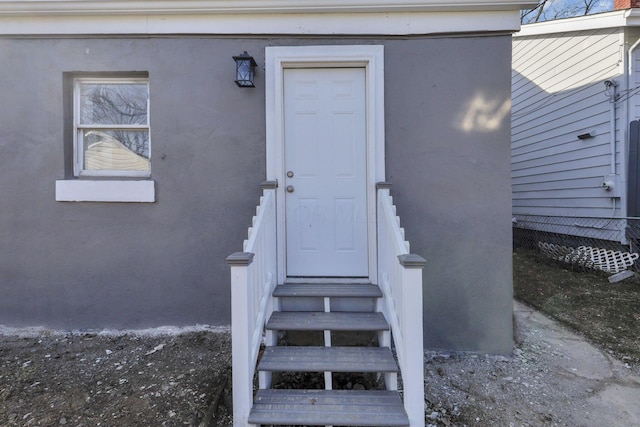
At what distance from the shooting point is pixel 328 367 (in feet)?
6.61

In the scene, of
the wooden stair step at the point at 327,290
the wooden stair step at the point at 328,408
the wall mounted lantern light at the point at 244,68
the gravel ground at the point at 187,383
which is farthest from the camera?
the wall mounted lantern light at the point at 244,68

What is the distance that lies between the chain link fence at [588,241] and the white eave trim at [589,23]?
2.76 m

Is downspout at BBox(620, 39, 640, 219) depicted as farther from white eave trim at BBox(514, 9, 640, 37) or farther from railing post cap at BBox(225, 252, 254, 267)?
railing post cap at BBox(225, 252, 254, 267)

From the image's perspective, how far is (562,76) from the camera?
18.2 ft

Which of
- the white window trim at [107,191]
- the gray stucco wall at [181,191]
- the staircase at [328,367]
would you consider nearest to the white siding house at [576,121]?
the gray stucco wall at [181,191]

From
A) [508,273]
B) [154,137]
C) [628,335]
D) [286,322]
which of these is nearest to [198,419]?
[286,322]

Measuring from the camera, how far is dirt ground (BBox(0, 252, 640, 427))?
1.98 m

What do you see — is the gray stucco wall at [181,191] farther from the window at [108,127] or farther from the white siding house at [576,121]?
the white siding house at [576,121]

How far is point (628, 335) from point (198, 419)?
12.3 feet

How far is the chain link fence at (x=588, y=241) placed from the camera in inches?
180

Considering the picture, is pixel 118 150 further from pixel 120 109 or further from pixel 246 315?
pixel 246 315

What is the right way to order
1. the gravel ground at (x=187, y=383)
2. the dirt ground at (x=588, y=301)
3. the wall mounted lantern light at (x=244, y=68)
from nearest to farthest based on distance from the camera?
the gravel ground at (x=187, y=383), the wall mounted lantern light at (x=244, y=68), the dirt ground at (x=588, y=301)

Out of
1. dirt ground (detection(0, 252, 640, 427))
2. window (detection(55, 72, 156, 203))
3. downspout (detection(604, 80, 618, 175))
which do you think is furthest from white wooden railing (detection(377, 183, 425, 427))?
downspout (detection(604, 80, 618, 175))

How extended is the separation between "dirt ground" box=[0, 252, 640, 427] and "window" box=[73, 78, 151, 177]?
5.06 feet
